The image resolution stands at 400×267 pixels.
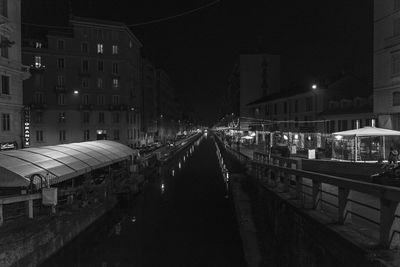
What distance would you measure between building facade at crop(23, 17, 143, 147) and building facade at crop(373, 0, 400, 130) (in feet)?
155

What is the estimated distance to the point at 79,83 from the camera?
70.1m

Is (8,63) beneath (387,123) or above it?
above

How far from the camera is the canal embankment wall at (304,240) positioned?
8.57m

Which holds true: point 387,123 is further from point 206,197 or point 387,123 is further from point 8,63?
point 8,63

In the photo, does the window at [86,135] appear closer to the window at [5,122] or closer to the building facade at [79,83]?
the building facade at [79,83]

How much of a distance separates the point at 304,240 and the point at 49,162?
1257 cm

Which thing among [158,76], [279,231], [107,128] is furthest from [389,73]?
[158,76]

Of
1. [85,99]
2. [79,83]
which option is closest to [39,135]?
[85,99]

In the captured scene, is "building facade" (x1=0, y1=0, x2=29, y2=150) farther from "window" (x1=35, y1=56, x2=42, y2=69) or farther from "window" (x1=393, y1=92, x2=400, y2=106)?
"window" (x1=35, y1=56, x2=42, y2=69)

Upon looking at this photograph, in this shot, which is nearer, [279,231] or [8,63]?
[279,231]

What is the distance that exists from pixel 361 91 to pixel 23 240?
52.5 meters

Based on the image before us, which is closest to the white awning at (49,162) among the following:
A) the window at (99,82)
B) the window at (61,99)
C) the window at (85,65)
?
the window at (61,99)

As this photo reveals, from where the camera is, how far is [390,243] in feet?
26.0

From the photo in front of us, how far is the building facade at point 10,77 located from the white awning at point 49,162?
885cm
